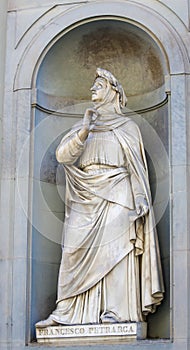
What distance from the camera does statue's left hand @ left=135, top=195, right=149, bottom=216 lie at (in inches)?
423

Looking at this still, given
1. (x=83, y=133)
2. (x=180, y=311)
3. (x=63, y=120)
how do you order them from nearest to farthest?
(x=180, y=311) < (x=83, y=133) < (x=63, y=120)

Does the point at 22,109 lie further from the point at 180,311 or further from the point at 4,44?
the point at 180,311

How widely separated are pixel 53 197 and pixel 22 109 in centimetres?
96

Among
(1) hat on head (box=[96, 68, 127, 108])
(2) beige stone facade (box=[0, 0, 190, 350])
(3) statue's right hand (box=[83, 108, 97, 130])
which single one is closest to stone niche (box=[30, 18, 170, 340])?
(2) beige stone facade (box=[0, 0, 190, 350])

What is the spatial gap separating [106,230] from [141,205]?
1.38ft

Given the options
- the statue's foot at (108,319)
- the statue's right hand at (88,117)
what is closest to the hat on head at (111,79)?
the statue's right hand at (88,117)

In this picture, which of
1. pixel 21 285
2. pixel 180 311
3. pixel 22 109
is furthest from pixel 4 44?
pixel 180 311

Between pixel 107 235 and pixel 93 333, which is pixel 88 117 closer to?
pixel 107 235

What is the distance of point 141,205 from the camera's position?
1076 centimetres

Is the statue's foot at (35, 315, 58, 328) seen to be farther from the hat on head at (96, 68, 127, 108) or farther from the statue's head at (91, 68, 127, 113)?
the hat on head at (96, 68, 127, 108)

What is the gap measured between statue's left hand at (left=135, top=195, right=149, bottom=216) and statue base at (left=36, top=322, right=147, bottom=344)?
104 cm

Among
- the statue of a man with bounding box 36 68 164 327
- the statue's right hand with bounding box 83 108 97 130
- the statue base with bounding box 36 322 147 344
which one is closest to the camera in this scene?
the statue base with bounding box 36 322 147 344

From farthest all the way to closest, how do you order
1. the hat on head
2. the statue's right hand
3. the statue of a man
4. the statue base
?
the hat on head → the statue's right hand → the statue of a man → the statue base

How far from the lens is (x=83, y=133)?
1105 centimetres
